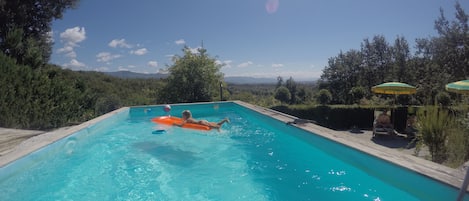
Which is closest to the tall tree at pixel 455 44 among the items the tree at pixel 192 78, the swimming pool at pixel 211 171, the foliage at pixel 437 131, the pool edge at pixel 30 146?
the tree at pixel 192 78

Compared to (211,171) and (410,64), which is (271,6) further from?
(410,64)

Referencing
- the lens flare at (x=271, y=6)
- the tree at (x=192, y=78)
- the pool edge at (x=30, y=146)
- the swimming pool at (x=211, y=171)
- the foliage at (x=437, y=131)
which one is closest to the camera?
the swimming pool at (x=211, y=171)

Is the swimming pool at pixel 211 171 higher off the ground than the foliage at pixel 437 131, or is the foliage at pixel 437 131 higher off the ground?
the foliage at pixel 437 131

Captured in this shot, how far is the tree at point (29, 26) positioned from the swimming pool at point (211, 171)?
5859 mm

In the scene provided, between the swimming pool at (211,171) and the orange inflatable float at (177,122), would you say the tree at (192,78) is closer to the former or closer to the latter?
the orange inflatable float at (177,122)

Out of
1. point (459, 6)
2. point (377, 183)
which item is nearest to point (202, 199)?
point (377, 183)

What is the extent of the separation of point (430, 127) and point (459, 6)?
17.0 metres

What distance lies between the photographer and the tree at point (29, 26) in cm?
973

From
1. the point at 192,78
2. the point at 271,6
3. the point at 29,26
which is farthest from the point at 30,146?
the point at 29,26

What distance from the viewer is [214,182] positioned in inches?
159

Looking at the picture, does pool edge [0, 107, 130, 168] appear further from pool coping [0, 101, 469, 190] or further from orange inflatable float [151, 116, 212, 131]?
orange inflatable float [151, 116, 212, 131]

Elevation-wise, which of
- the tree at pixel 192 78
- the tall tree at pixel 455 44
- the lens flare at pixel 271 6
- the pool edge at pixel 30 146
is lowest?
the pool edge at pixel 30 146

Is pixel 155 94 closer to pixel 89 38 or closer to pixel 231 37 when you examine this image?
pixel 89 38

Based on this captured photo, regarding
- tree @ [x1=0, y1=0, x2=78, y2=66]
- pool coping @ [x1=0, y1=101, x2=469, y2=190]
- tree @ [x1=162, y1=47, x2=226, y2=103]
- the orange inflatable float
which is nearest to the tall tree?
tree @ [x1=162, y1=47, x2=226, y2=103]
